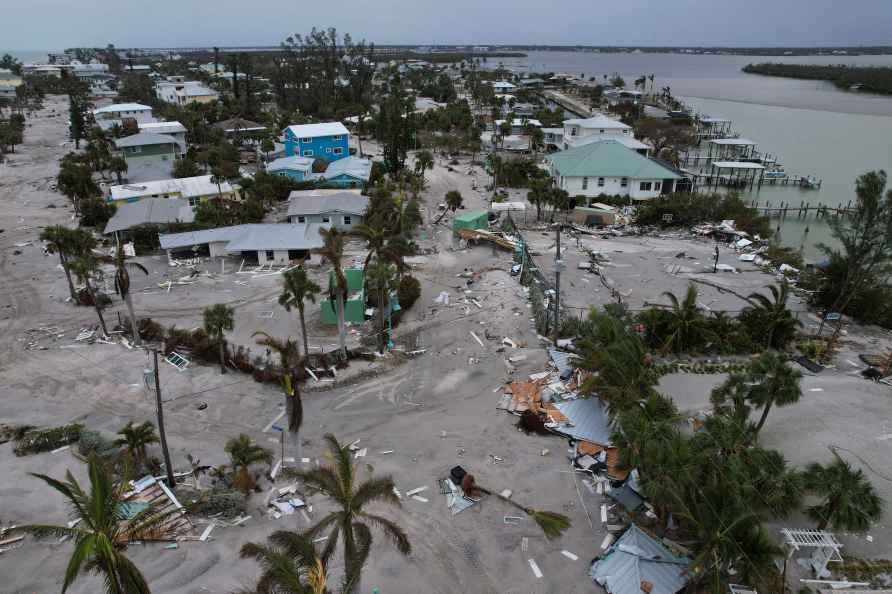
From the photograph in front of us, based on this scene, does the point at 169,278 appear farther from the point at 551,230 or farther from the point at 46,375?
the point at 551,230

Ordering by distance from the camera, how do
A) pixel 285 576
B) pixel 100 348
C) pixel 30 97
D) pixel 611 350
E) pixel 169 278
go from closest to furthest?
pixel 285 576, pixel 611 350, pixel 100 348, pixel 169 278, pixel 30 97

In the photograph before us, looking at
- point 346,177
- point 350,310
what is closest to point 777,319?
point 350,310

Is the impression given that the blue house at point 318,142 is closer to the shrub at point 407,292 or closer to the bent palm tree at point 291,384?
the shrub at point 407,292

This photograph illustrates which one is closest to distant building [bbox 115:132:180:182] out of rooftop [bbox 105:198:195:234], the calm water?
rooftop [bbox 105:198:195:234]

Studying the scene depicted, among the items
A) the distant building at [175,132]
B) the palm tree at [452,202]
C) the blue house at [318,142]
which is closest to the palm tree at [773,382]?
the palm tree at [452,202]

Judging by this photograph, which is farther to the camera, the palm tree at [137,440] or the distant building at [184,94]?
the distant building at [184,94]

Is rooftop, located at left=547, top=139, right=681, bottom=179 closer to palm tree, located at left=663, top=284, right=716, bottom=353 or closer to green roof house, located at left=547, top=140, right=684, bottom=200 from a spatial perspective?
green roof house, located at left=547, top=140, right=684, bottom=200

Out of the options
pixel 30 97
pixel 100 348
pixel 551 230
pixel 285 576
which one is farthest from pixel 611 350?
pixel 30 97
